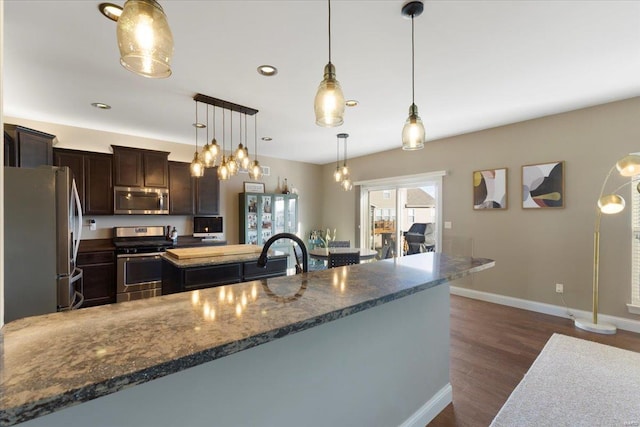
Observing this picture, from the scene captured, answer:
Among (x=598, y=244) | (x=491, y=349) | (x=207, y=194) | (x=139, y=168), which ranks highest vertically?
(x=139, y=168)

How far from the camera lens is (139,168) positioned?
4.36 m

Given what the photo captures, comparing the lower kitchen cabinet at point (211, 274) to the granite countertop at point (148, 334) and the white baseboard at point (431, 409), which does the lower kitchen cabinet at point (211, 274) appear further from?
the white baseboard at point (431, 409)

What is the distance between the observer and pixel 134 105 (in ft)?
10.9

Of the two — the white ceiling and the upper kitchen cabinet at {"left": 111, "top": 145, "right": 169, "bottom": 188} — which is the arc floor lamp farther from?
the upper kitchen cabinet at {"left": 111, "top": 145, "right": 169, "bottom": 188}

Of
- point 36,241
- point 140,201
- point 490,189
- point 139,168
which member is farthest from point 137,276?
point 490,189

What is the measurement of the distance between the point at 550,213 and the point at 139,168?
19.4 ft

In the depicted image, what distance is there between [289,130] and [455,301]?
3666 millimetres

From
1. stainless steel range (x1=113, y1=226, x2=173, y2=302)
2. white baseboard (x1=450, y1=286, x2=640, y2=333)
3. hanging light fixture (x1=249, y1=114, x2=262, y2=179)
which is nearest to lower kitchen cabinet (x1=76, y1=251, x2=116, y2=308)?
stainless steel range (x1=113, y1=226, x2=173, y2=302)

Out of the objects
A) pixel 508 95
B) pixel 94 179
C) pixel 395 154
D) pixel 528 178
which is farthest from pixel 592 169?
pixel 94 179

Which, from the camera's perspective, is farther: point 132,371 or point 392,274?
point 392,274

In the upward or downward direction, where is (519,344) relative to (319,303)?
downward

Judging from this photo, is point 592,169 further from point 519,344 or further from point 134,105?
point 134,105

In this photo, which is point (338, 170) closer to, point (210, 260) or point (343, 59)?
point (343, 59)

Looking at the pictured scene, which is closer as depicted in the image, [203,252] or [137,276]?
[203,252]
